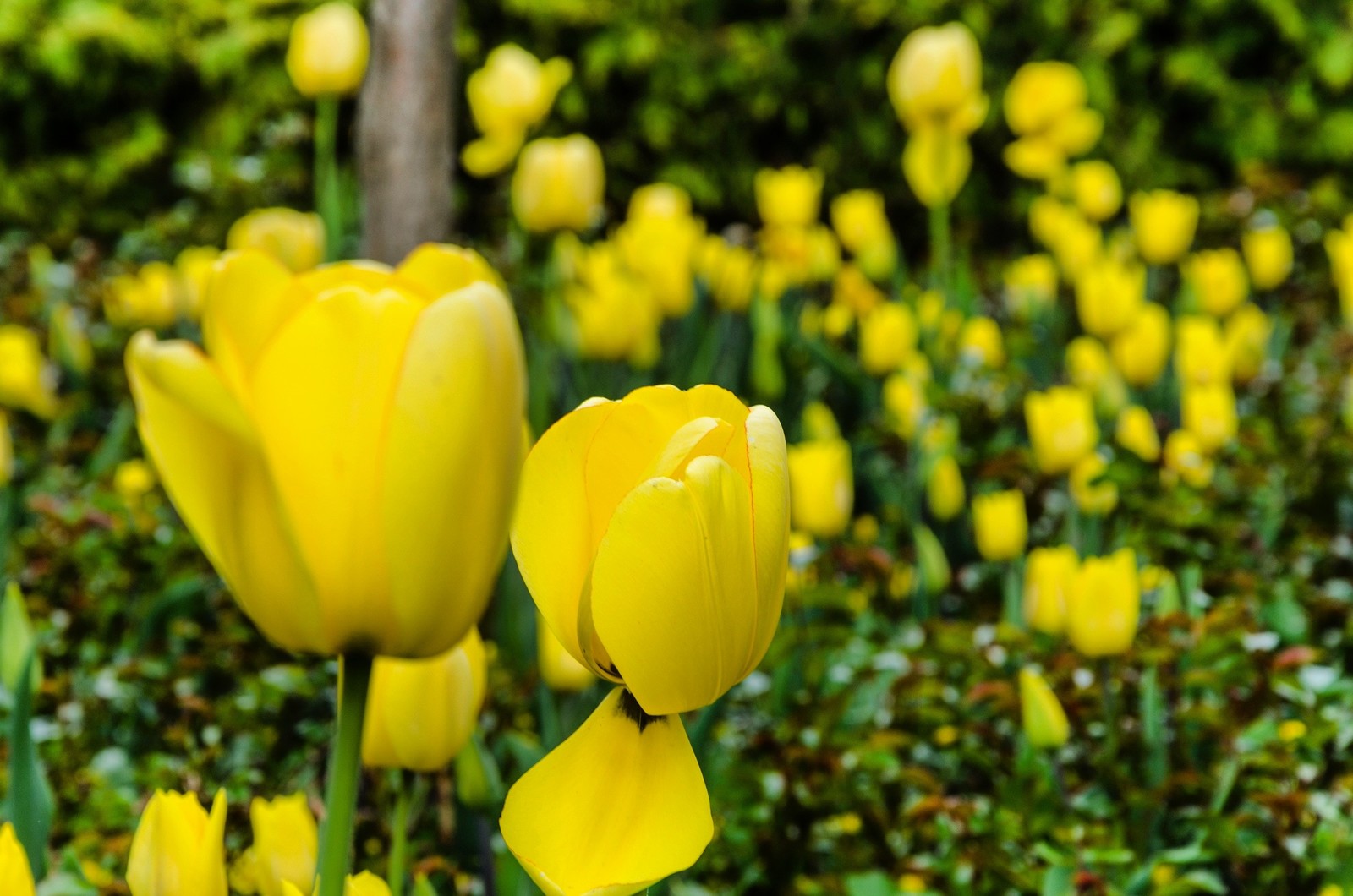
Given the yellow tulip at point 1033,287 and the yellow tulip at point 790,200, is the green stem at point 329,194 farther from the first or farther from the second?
the yellow tulip at point 1033,287

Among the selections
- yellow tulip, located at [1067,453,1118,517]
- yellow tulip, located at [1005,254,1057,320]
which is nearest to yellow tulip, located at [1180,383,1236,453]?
yellow tulip, located at [1067,453,1118,517]

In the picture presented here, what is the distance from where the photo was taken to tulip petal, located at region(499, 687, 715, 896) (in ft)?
2.02

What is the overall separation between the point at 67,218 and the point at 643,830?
16.7 ft

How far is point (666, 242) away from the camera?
2816mm

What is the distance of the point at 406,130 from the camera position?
2.75m

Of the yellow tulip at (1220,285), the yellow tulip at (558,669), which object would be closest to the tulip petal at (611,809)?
the yellow tulip at (558,669)

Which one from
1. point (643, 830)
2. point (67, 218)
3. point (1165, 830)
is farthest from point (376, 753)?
point (67, 218)

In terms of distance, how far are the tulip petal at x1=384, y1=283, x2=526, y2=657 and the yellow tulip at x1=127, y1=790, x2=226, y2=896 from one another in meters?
0.21

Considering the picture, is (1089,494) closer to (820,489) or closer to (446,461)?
(820,489)

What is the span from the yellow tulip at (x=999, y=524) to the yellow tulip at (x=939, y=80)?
Result: 1189 mm

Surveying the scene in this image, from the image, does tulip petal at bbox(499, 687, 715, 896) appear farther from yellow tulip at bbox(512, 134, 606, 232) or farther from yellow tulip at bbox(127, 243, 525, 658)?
yellow tulip at bbox(512, 134, 606, 232)

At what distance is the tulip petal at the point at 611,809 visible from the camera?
0.62 metres

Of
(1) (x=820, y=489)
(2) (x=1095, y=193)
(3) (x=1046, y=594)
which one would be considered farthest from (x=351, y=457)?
(2) (x=1095, y=193)

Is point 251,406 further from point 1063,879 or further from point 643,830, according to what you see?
point 1063,879
